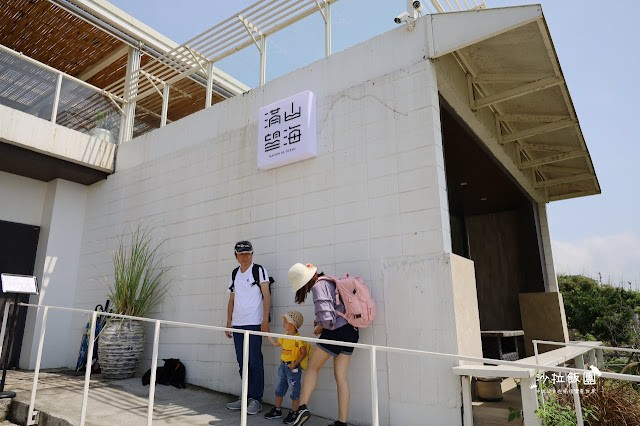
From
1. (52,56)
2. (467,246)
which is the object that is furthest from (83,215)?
(467,246)

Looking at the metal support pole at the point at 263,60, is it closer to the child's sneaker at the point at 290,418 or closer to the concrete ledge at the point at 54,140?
the concrete ledge at the point at 54,140

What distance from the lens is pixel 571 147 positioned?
637cm


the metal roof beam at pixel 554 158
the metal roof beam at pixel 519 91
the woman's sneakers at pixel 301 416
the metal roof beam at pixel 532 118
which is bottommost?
the woman's sneakers at pixel 301 416

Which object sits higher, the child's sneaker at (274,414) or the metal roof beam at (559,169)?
the metal roof beam at (559,169)

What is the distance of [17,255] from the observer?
636 centimetres

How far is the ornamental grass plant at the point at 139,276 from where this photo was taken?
→ 5320 mm

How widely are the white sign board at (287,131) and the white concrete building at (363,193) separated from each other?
0.11 meters

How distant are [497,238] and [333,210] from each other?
17.2 ft

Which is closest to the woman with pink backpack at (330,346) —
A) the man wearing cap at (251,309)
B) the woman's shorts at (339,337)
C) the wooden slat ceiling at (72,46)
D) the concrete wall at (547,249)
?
the woman's shorts at (339,337)

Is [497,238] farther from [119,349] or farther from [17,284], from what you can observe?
[17,284]

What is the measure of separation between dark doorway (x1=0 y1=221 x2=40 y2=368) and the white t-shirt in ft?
13.4

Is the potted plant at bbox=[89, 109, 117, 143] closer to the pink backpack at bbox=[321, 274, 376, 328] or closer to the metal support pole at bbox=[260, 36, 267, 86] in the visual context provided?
the metal support pole at bbox=[260, 36, 267, 86]

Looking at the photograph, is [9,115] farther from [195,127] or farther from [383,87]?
[383,87]

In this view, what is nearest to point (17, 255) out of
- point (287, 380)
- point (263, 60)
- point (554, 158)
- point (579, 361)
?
point (263, 60)
